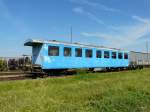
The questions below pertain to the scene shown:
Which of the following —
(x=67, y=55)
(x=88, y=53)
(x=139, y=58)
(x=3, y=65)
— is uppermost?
(x=88, y=53)

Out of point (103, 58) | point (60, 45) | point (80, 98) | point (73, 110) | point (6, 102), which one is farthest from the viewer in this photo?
point (103, 58)

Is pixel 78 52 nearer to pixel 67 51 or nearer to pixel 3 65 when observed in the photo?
pixel 67 51

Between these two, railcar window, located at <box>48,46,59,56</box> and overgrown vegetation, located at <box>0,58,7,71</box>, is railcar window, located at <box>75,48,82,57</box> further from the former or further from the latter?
Result: overgrown vegetation, located at <box>0,58,7,71</box>

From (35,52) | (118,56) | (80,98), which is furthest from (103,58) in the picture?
(80,98)

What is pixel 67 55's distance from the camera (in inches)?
801

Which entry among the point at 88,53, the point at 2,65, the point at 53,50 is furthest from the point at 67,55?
the point at 2,65

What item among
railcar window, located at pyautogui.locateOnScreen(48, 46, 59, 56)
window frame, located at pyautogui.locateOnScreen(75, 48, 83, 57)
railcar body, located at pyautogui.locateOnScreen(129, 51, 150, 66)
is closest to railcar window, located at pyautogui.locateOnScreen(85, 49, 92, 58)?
window frame, located at pyautogui.locateOnScreen(75, 48, 83, 57)

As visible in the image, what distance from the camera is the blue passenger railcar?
18.8 m

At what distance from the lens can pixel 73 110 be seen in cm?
753

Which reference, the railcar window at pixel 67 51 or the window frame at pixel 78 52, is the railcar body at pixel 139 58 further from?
the railcar window at pixel 67 51

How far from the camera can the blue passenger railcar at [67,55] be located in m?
18.8

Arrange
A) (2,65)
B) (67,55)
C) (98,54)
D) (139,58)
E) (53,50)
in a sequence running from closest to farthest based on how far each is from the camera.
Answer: (53,50) → (67,55) → (98,54) → (2,65) → (139,58)

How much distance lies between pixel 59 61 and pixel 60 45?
1323 millimetres

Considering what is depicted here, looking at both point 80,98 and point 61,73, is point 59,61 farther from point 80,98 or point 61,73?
point 80,98
